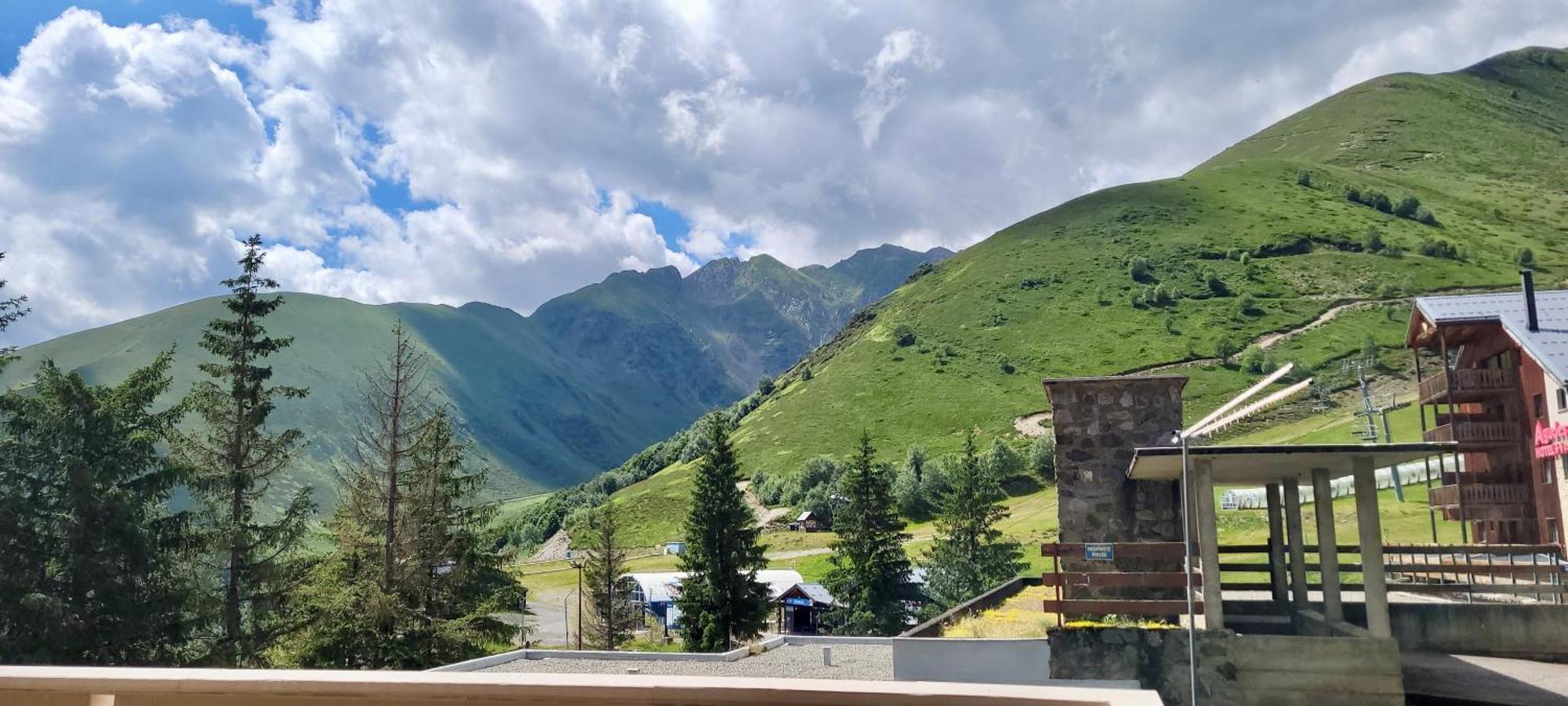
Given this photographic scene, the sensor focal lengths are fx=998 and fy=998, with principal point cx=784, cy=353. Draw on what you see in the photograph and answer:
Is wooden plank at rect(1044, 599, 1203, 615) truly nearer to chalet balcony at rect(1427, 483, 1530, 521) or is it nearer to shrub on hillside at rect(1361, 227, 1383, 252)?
chalet balcony at rect(1427, 483, 1530, 521)

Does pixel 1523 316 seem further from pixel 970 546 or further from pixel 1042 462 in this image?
pixel 1042 462

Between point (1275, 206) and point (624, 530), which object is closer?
point (624, 530)

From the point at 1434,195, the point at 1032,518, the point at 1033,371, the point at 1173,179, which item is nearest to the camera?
the point at 1032,518

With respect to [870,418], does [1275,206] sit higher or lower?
higher

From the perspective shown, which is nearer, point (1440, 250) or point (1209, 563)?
point (1209, 563)

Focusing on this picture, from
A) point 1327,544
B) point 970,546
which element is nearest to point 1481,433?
point 970,546

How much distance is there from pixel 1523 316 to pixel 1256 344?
282 feet

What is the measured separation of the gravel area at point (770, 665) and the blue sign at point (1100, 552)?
7295 mm

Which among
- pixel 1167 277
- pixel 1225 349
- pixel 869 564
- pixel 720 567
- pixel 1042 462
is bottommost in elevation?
pixel 869 564

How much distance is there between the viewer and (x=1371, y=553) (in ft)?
40.0

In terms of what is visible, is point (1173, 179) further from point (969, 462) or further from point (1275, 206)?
point (969, 462)

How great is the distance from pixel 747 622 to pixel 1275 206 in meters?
141

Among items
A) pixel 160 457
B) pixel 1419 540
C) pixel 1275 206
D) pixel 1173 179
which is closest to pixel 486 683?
pixel 160 457

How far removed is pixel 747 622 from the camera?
4353 cm
